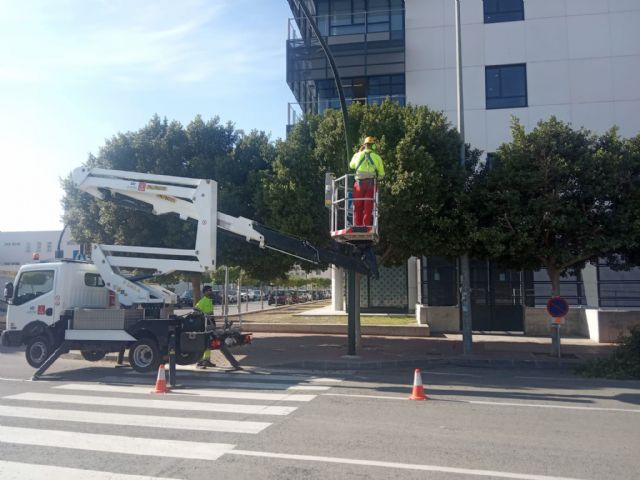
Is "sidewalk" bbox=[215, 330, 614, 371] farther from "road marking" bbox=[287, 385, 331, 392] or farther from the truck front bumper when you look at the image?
the truck front bumper

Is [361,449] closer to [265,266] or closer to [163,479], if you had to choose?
[163,479]

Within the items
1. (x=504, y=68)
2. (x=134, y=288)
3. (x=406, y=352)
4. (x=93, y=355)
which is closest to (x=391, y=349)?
(x=406, y=352)

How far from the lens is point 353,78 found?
2500cm

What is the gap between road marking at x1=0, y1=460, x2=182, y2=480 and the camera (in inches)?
198

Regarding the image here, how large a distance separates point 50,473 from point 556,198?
12.8 m

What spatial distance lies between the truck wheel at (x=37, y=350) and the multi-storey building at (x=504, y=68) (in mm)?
14108

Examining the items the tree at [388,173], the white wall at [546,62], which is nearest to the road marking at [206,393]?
the tree at [388,173]

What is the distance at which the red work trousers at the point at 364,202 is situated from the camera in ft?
34.0

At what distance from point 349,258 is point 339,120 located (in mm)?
4682

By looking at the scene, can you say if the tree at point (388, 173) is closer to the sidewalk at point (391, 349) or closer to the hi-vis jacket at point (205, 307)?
the sidewalk at point (391, 349)

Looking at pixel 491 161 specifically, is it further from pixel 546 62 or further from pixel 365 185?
pixel 546 62

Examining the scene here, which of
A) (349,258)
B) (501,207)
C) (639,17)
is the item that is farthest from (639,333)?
(639,17)

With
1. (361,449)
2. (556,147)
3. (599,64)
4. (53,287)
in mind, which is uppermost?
(599,64)

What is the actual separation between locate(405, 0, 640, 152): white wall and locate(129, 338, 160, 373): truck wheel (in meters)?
15.8
